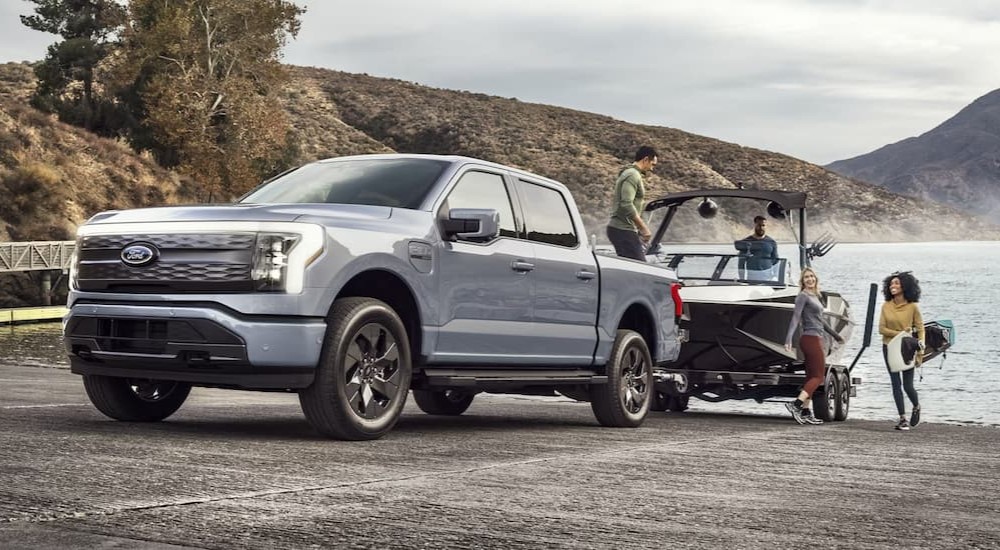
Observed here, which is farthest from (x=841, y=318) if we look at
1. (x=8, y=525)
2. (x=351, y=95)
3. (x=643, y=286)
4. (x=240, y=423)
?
(x=351, y=95)

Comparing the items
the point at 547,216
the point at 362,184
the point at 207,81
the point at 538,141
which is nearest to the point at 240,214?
the point at 362,184

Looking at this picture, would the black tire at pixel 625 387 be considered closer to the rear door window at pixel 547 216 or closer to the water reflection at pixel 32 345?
the rear door window at pixel 547 216

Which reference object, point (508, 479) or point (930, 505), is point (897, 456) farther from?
point (508, 479)

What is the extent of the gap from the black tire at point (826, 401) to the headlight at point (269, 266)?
35.3 feet

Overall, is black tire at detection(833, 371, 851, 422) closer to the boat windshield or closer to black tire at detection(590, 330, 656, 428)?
the boat windshield

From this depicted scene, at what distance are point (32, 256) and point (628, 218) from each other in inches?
1117

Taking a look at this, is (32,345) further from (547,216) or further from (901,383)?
(547,216)

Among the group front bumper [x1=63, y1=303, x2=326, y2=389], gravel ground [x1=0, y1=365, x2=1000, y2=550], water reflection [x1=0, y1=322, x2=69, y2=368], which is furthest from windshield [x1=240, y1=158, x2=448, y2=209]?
water reflection [x1=0, y1=322, x2=69, y2=368]

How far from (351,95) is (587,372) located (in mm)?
130171

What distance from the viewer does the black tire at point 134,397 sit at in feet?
31.8

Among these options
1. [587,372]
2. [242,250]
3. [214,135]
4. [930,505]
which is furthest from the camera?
[214,135]

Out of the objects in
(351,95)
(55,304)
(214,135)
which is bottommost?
(55,304)

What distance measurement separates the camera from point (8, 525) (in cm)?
527

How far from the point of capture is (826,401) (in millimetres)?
17719
